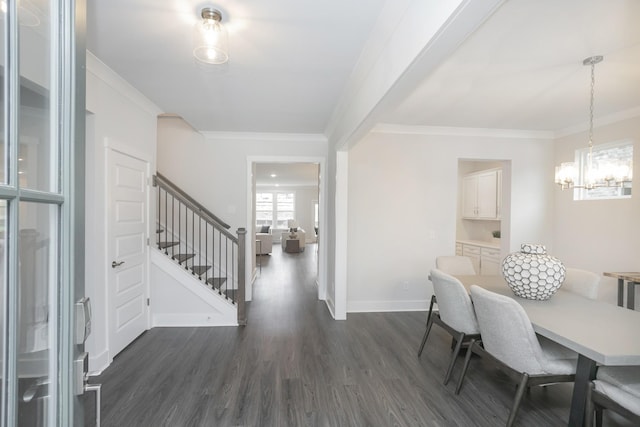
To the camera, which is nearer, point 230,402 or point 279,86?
point 230,402

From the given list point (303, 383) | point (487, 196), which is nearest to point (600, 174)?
point (487, 196)

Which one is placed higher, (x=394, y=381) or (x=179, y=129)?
(x=179, y=129)

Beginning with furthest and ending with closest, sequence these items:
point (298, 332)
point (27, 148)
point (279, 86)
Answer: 1. point (298, 332)
2. point (279, 86)
3. point (27, 148)

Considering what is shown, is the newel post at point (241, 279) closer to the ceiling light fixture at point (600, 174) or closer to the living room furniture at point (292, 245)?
the ceiling light fixture at point (600, 174)

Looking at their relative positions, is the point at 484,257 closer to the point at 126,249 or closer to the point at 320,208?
the point at 320,208

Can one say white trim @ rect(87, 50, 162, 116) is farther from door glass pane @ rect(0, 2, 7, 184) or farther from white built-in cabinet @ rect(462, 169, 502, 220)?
white built-in cabinet @ rect(462, 169, 502, 220)

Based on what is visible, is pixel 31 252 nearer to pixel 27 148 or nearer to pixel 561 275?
pixel 27 148

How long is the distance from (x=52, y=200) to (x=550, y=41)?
288cm

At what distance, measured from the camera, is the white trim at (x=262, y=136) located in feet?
14.4

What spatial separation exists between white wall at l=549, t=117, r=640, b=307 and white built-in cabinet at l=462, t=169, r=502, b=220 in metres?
0.83

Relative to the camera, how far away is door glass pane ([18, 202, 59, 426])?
2.19 feet

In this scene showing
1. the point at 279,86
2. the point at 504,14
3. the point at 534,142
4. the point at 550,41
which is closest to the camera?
the point at 504,14

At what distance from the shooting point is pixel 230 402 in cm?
214

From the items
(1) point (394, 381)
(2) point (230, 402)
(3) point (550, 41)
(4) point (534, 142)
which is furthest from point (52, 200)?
(4) point (534, 142)
